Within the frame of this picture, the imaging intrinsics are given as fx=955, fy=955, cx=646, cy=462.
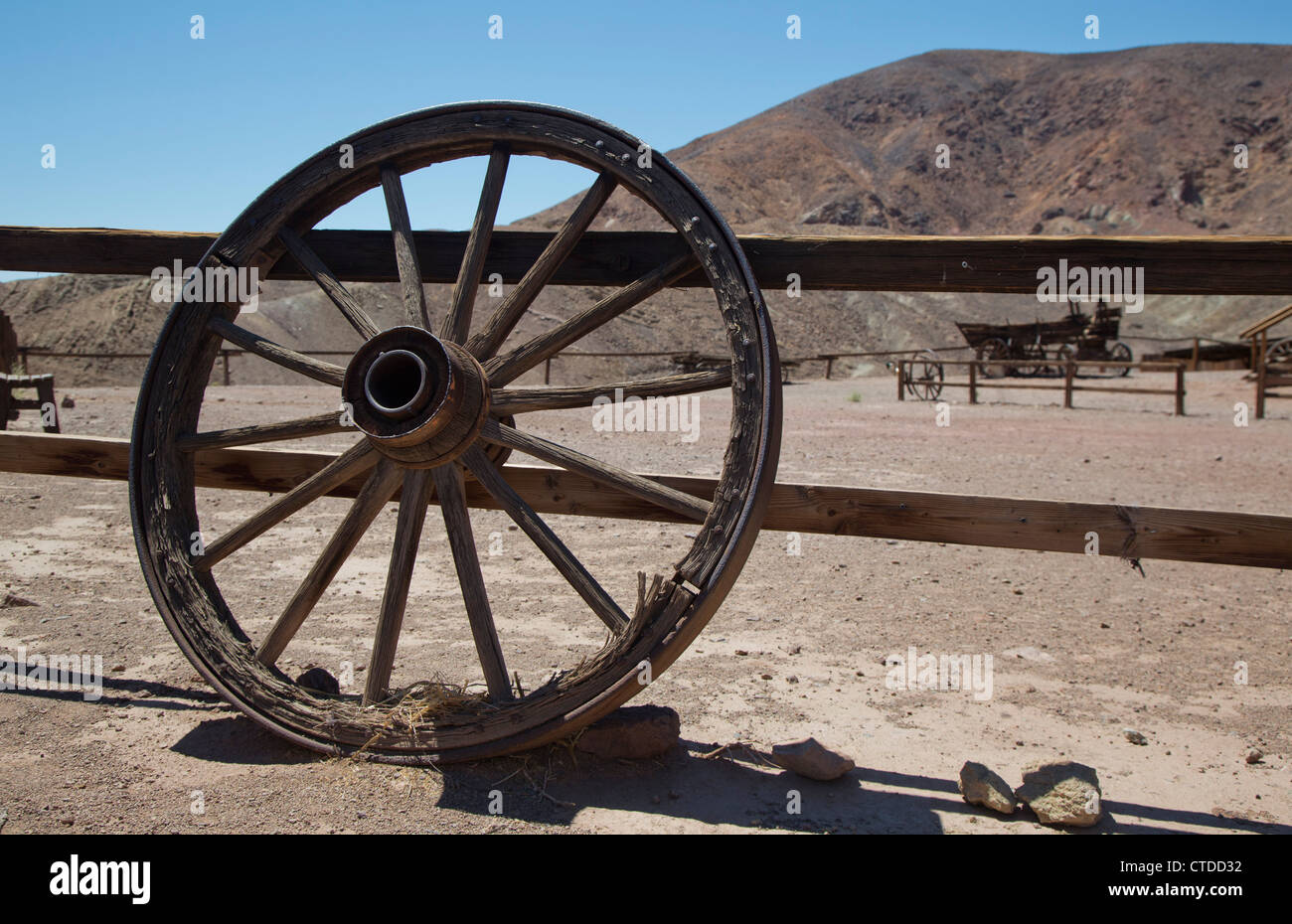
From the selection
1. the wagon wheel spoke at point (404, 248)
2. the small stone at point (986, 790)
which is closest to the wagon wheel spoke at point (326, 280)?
the wagon wheel spoke at point (404, 248)

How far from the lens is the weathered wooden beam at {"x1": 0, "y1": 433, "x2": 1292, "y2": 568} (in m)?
2.82

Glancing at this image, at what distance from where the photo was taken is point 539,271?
3.01 meters

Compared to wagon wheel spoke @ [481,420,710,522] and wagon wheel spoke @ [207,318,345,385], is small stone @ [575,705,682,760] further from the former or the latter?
wagon wheel spoke @ [207,318,345,385]

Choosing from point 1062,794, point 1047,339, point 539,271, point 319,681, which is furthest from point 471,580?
point 1047,339

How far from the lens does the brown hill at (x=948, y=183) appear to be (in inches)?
1407

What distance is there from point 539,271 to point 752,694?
181 centimetres

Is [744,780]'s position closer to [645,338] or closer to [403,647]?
[403,647]

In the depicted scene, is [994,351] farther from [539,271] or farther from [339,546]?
[339,546]

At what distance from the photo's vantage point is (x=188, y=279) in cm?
319

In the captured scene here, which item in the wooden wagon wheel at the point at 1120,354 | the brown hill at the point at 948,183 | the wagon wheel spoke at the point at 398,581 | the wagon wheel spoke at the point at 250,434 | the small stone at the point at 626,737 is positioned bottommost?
the small stone at the point at 626,737

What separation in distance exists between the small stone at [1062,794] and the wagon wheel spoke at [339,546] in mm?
2096

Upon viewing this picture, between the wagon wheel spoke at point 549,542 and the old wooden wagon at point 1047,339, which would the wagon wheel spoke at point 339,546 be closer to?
the wagon wheel spoke at point 549,542

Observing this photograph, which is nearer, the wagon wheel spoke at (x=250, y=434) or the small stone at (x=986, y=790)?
the small stone at (x=986, y=790)
